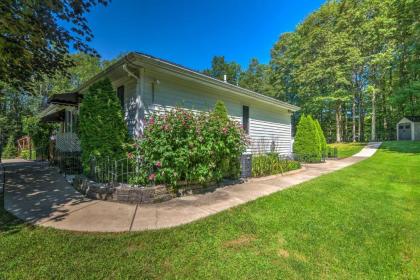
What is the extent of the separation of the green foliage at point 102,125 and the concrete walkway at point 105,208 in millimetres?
1278

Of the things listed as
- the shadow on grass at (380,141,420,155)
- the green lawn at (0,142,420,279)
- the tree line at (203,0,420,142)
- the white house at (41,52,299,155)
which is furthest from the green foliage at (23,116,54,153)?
the tree line at (203,0,420,142)

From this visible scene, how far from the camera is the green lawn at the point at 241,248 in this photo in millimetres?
2439

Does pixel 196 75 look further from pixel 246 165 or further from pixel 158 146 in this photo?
pixel 246 165

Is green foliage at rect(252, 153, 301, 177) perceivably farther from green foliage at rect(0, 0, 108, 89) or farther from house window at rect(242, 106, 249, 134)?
green foliage at rect(0, 0, 108, 89)

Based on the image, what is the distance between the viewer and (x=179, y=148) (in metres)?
5.10

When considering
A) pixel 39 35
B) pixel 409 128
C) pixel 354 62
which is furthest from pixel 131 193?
pixel 409 128

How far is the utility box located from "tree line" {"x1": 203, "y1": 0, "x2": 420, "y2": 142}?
20181mm

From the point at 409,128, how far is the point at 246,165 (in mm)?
27002

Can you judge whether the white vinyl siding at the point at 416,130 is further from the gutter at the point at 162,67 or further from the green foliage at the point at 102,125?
the green foliage at the point at 102,125

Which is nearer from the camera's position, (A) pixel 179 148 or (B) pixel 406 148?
(A) pixel 179 148

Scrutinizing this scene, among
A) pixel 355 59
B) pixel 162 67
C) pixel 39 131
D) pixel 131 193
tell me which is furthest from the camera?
pixel 355 59

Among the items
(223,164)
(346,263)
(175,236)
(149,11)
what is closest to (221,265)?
(175,236)

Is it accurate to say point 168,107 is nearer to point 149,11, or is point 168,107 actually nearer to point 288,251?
point 288,251

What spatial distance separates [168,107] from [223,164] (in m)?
2.77
